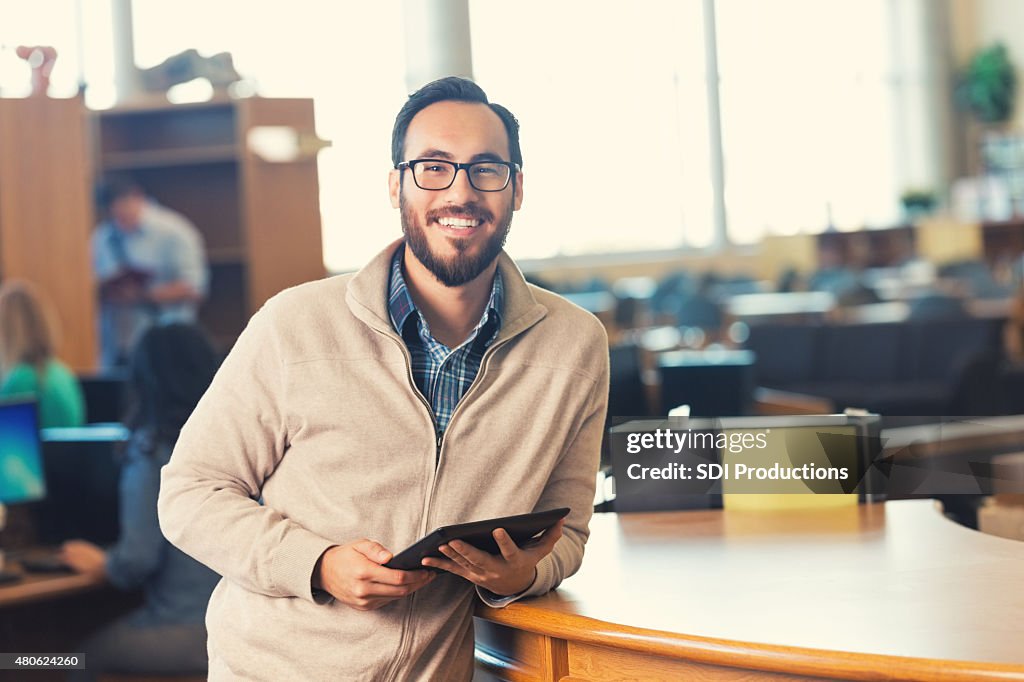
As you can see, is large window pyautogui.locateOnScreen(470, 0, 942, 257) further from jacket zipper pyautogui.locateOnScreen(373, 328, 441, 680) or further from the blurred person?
jacket zipper pyautogui.locateOnScreen(373, 328, 441, 680)

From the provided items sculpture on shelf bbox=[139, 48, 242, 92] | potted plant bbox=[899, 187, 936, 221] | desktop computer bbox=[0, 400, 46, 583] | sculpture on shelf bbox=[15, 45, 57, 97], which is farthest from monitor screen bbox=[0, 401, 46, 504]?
potted plant bbox=[899, 187, 936, 221]

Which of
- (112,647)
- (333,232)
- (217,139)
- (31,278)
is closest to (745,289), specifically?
(333,232)

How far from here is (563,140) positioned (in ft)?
44.1

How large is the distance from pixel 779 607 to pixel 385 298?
0.71 m

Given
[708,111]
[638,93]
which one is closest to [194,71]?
[638,93]

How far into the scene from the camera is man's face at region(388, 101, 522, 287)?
1.88 metres

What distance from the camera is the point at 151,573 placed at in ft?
9.34

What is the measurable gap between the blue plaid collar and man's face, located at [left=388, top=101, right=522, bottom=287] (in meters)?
0.05

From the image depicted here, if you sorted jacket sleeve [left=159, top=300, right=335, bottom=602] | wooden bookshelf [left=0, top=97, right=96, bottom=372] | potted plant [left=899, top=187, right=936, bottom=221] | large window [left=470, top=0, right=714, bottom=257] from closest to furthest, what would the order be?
jacket sleeve [left=159, top=300, right=335, bottom=602], wooden bookshelf [left=0, top=97, right=96, bottom=372], large window [left=470, top=0, right=714, bottom=257], potted plant [left=899, top=187, right=936, bottom=221]

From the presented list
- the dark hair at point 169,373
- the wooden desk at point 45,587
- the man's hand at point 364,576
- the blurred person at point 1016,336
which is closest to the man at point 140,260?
the dark hair at point 169,373

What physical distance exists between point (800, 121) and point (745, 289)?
424 centimetres

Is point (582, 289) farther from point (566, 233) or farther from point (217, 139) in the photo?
point (217, 139)

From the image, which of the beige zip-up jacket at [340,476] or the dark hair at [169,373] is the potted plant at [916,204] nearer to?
the dark hair at [169,373]

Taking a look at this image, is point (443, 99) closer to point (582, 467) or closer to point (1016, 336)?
point (582, 467)
